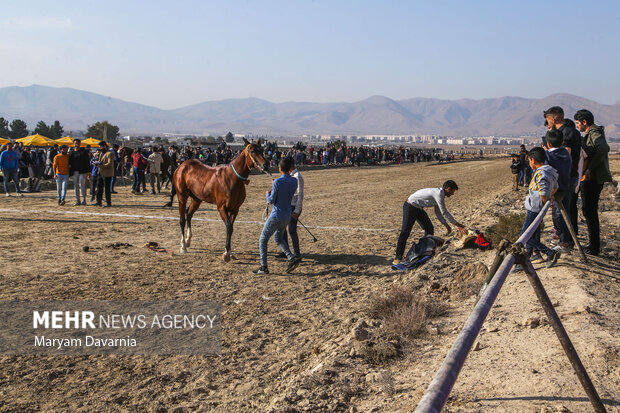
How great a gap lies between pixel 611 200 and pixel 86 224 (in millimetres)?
16695

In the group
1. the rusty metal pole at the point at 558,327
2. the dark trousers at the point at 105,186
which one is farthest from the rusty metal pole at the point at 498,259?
the dark trousers at the point at 105,186

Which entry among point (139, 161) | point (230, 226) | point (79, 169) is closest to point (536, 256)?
point (230, 226)

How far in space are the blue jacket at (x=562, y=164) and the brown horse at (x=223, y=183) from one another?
4.67m

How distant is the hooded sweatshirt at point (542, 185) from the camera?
7.14 m

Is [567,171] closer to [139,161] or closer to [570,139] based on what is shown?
[570,139]

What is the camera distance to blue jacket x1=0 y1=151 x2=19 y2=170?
707 inches

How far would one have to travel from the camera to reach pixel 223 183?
995cm

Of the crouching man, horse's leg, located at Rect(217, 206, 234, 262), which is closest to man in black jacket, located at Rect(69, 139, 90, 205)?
horse's leg, located at Rect(217, 206, 234, 262)

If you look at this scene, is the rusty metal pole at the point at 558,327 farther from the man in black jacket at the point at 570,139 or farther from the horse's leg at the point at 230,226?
the horse's leg at the point at 230,226

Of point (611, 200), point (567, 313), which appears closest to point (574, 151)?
point (567, 313)

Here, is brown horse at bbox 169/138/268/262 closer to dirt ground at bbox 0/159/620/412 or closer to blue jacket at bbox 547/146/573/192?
dirt ground at bbox 0/159/620/412

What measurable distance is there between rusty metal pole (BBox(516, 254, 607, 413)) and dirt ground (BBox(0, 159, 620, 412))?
0.44 meters

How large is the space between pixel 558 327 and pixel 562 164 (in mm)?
4838

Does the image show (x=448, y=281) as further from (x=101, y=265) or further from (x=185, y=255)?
(x=101, y=265)
